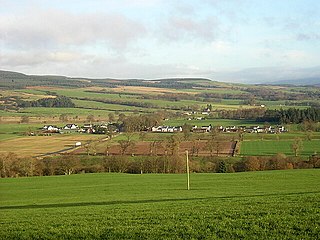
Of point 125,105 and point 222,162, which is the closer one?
point 222,162

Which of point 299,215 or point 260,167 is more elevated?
A: point 299,215

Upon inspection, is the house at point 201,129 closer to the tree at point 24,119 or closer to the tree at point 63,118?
the tree at point 63,118

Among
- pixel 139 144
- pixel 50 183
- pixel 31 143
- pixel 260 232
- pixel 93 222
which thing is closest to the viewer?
pixel 260 232

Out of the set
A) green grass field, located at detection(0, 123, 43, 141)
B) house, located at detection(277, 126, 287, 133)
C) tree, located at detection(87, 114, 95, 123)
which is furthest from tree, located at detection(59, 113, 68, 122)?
house, located at detection(277, 126, 287, 133)

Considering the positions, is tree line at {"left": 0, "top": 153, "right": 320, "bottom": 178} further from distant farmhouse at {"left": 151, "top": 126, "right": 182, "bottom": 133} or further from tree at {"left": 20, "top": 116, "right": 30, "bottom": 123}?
tree at {"left": 20, "top": 116, "right": 30, "bottom": 123}

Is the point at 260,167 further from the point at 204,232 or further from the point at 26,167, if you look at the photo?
the point at 204,232

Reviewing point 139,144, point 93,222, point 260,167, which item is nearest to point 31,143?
point 139,144

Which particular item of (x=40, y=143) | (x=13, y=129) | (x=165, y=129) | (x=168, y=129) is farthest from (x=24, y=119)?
(x=168, y=129)
